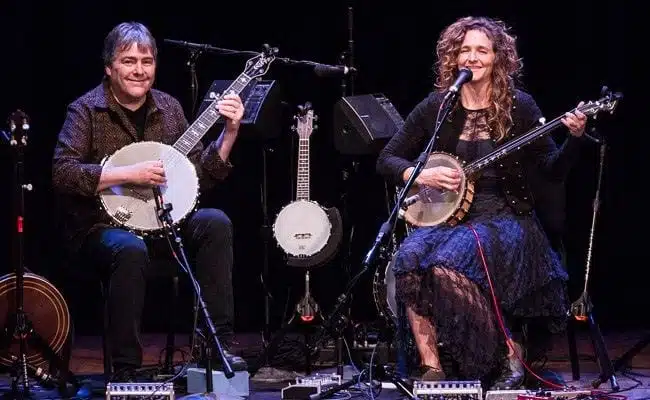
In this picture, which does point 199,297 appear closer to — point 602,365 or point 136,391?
point 136,391

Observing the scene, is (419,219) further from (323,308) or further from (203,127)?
(323,308)

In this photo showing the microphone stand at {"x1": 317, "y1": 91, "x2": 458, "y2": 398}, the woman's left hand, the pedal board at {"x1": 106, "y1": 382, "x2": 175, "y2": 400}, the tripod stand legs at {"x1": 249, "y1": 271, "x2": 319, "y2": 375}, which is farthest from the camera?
the tripod stand legs at {"x1": 249, "y1": 271, "x2": 319, "y2": 375}

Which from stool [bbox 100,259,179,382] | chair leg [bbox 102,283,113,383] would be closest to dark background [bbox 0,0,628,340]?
stool [bbox 100,259,179,382]

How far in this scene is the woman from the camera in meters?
4.67

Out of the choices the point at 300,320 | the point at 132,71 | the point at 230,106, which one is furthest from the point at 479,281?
the point at 132,71

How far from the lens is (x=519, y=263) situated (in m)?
4.77

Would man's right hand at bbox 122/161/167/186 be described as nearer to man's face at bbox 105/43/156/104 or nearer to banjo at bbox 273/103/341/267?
man's face at bbox 105/43/156/104

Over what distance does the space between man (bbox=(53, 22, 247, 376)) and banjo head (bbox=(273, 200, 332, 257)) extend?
468 mm

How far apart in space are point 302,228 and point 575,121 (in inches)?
64.1

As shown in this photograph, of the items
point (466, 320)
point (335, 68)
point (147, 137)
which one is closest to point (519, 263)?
point (466, 320)

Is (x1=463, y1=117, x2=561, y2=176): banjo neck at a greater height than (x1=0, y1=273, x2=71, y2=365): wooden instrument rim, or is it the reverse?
(x1=463, y1=117, x2=561, y2=176): banjo neck

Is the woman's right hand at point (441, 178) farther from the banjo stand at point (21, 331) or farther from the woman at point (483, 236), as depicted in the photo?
the banjo stand at point (21, 331)

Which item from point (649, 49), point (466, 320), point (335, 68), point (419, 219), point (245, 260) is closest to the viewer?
point (466, 320)

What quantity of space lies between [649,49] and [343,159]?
196 centimetres
